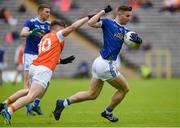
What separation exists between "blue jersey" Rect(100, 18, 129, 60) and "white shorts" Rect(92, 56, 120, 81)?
4.3 inches

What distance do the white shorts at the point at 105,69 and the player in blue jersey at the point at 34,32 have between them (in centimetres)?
208

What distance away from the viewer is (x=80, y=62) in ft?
122

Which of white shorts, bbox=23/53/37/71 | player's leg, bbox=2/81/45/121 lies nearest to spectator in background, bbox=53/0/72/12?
white shorts, bbox=23/53/37/71

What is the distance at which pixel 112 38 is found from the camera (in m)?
14.3

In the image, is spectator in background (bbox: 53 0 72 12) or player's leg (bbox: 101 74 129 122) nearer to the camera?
player's leg (bbox: 101 74 129 122)

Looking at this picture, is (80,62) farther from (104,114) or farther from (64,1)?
(104,114)

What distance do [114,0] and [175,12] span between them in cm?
384

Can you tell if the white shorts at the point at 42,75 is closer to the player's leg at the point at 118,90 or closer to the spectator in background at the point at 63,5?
the player's leg at the point at 118,90

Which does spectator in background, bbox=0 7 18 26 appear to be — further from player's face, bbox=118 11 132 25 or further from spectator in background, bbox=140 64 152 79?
player's face, bbox=118 11 132 25

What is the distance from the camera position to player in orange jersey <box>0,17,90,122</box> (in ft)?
43.2

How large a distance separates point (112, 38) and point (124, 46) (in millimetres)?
23239

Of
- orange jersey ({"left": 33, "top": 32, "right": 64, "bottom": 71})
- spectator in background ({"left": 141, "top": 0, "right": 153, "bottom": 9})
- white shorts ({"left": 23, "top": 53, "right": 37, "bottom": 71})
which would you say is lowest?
spectator in background ({"left": 141, "top": 0, "right": 153, "bottom": 9})

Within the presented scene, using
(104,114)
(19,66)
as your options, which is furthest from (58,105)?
(19,66)

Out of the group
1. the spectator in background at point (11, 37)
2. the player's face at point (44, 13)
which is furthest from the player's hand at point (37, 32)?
the spectator in background at point (11, 37)
